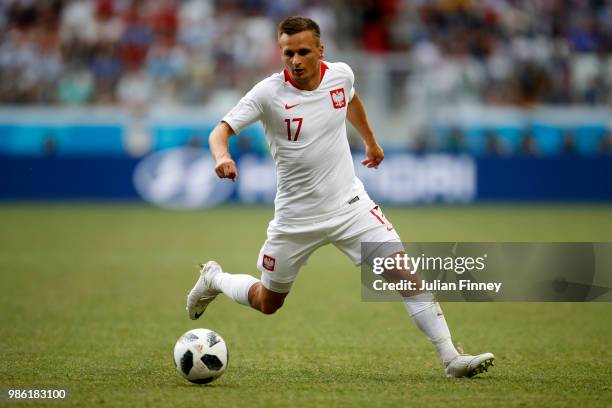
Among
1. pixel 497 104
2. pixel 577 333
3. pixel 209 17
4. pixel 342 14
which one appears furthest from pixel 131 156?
pixel 577 333

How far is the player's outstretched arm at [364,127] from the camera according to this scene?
23.2 ft

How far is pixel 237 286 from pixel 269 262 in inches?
20.3

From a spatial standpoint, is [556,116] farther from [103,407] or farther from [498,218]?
[103,407]

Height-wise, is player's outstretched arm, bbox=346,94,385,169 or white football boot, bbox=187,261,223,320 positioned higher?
player's outstretched arm, bbox=346,94,385,169

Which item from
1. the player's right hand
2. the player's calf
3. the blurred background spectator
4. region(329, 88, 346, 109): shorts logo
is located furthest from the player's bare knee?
the blurred background spectator

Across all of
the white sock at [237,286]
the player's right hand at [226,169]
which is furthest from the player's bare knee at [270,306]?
the player's right hand at [226,169]

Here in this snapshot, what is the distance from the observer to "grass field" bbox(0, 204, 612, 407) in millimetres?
6086

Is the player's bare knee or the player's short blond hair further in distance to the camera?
the player's bare knee

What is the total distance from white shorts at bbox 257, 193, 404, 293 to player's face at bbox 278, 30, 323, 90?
0.92 metres

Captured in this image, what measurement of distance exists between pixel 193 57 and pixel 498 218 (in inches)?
334

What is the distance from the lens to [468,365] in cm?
643

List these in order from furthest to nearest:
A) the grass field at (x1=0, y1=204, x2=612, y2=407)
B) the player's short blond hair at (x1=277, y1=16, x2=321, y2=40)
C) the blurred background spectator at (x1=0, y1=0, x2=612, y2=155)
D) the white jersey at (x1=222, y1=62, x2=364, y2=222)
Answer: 1. the blurred background spectator at (x1=0, y1=0, x2=612, y2=155)
2. the white jersey at (x1=222, y1=62, x2=364, y2=222)
3. the player's short blond hair at (x1=277, y1=16, x2=321, y2=40)
4. the grass field at (x1=0, y1=204, x2=612, y2=407)

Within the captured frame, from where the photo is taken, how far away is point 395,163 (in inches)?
877

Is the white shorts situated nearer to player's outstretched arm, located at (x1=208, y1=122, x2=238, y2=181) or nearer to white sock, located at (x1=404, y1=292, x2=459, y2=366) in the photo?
white sock, located at (x1=404, y1=292, x2=459, y2=366)
